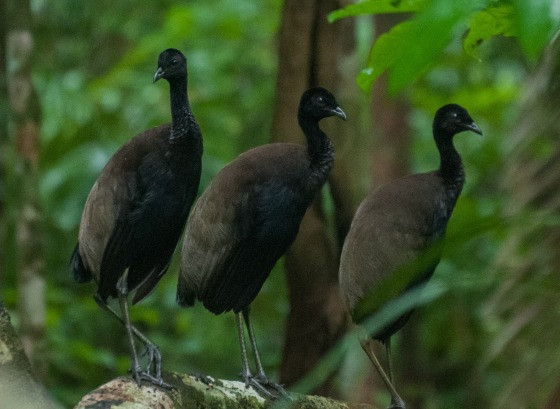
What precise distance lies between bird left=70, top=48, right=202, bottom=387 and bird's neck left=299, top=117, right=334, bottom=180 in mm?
562

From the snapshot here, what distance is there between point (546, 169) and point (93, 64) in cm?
883

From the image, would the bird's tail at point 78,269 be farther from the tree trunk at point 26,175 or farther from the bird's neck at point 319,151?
the tree trunk at point 26,175

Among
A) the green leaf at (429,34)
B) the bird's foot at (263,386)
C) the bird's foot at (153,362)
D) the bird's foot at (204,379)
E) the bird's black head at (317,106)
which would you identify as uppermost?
the green leaf at (429,34)

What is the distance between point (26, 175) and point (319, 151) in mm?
2556

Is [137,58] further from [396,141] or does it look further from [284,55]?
[284,55]

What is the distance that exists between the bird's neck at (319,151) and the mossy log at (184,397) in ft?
3.48

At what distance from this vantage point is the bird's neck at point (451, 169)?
4.81 meters

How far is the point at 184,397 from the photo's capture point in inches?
156

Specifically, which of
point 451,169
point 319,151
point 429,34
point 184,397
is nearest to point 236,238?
point 319,151

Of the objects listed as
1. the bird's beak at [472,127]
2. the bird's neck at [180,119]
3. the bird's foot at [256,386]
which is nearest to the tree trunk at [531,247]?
the bird's beak at [472,127]

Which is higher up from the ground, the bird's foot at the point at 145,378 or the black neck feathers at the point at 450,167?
the black neck feathers at the point at 450,167

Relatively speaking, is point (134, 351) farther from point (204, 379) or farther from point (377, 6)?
point (377, 6)

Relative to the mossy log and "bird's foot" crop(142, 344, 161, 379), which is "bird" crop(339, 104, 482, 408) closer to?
the mossy log

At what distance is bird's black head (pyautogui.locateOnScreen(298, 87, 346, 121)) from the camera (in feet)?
15.3
